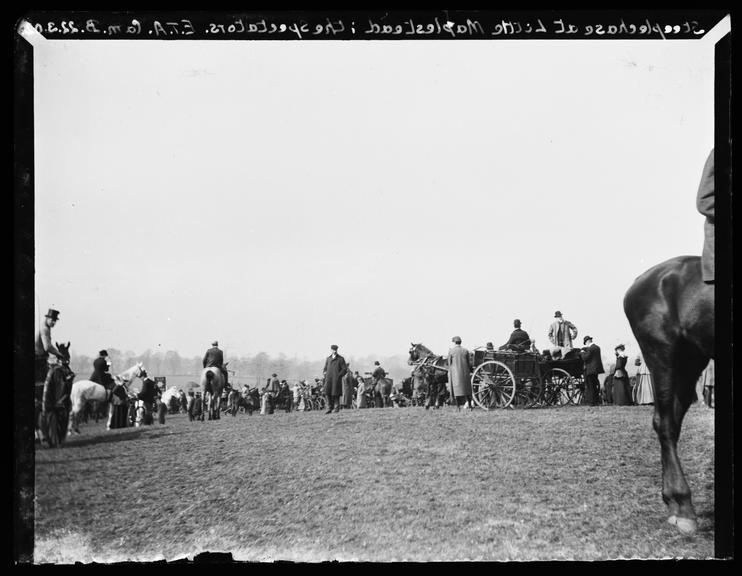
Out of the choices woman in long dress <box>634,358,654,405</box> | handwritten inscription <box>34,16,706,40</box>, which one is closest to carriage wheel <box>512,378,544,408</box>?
Result: woman in long dress <box>634,358,654,405</box>

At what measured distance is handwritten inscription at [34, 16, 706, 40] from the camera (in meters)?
4.48

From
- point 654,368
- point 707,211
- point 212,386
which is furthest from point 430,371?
point 707,211

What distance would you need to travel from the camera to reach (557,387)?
673 cm

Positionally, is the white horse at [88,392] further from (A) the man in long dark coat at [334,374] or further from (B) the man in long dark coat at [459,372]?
(B) the man in long dark coat at [459,372]

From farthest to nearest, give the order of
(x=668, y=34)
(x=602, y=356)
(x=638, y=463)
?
(x=602, y=356) → (x=638, y=463) → (x=668, y=34)

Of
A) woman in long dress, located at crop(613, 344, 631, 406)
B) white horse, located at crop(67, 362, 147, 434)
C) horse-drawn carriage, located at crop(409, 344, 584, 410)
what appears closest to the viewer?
white horse, located at crop(67, 362, 147, 434)

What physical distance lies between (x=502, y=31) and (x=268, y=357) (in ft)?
9.43

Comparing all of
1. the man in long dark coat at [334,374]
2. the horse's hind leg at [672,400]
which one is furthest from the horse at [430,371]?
the horse's hind leg at [672,400]

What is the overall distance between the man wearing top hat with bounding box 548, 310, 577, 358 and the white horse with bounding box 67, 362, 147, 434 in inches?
121

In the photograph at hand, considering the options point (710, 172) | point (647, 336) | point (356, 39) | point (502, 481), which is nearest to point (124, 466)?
point (502, 481)

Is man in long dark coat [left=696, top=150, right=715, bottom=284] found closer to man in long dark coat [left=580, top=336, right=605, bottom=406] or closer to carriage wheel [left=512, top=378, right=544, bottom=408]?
man in long dark coat [left=580, top=336, right=605, bottom=406]

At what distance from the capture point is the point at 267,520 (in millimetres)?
4641

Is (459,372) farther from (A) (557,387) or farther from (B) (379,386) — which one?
(A) (557,387)

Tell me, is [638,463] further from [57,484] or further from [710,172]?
[57,484]
